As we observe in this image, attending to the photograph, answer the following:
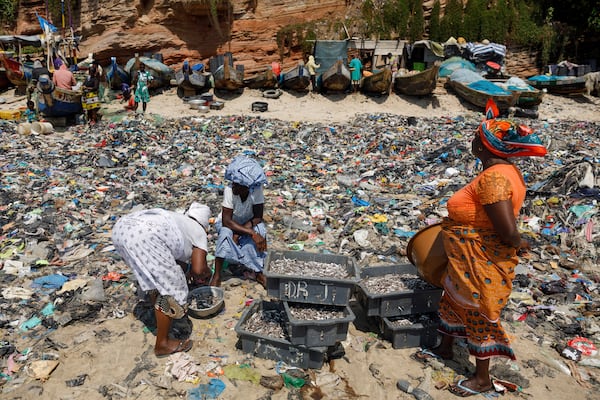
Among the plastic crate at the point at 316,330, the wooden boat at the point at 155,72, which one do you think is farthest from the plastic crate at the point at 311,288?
the wooden boat at the point at 155,72

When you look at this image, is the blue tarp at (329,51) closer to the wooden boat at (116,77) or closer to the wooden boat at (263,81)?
the wooden boat at (263,81)

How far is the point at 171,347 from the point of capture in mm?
2727

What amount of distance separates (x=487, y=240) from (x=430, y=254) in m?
0.42

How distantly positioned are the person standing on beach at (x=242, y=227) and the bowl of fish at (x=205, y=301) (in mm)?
195

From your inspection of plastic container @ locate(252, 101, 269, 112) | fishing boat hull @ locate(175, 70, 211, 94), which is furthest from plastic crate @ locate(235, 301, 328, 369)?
fishing boat hull @ locate(175, 70, 211, 94)

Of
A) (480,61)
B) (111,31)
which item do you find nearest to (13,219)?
(111,31)

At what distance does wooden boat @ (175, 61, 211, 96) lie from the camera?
14.3 metres

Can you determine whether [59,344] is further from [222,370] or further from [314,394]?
[314,394]

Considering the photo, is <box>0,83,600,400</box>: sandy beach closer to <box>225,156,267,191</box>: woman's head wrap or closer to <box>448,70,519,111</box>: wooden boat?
<box>225,156,267,191</box>: woman's head wrap

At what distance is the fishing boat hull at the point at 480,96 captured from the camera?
1332 centimetres

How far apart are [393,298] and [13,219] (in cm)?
458

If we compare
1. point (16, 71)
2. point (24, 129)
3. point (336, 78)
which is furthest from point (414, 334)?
point (16, 71)

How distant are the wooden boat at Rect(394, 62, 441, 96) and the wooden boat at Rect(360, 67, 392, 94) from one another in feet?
1.43

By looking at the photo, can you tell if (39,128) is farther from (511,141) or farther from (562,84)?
(562,84)
